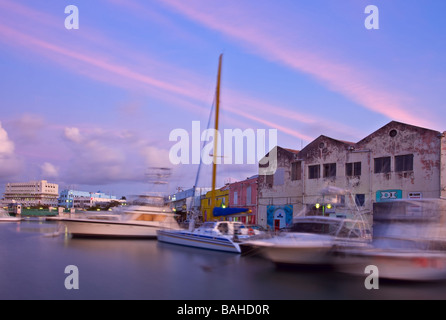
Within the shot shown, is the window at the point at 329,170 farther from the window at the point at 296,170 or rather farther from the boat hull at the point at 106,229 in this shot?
the boat hull at the point at 106,229

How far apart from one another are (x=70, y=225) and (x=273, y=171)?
60.3 feet

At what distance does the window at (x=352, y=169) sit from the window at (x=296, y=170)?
16.6 ft

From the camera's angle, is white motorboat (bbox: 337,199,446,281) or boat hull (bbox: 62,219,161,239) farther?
boat hull (bbox: 62,219,161,239)

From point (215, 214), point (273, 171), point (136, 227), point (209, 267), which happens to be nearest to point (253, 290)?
point (209, 267)

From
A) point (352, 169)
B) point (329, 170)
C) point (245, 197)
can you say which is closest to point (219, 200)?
point (245, 197)

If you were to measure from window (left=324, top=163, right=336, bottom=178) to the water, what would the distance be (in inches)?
598

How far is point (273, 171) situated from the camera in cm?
4044

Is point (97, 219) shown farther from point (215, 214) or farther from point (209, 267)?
point (209, 267)

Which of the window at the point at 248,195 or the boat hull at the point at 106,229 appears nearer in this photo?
the boat hull at the point at 106,229

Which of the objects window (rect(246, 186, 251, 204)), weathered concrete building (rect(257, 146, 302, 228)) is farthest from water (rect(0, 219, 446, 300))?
window (rect(246, 186, 251, 204))

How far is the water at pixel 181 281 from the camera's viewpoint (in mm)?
13312

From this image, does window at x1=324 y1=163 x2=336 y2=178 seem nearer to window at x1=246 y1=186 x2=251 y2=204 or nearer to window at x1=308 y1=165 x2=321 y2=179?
window at x1=308 y1=165 x2=321 y2=179

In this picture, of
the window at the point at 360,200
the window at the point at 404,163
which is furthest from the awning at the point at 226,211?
the window at the point at 404,163

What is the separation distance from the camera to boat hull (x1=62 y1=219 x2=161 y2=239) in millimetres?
33625
